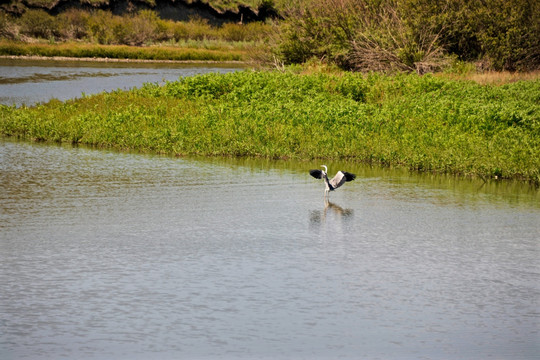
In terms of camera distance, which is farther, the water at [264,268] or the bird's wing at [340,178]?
the bird's wing at [340,178]

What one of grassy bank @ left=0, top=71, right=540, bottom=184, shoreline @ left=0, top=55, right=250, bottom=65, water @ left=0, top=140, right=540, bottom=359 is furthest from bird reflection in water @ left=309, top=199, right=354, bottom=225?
shoreline @ left=0, top=55, right=250, bottom=65

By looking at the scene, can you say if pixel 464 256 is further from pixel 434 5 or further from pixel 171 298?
pixel 434 5

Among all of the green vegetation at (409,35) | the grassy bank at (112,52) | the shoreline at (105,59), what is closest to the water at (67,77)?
the shoreline at (105,59)

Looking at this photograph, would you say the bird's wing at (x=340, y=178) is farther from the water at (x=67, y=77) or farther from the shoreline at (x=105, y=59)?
the shoreline at (x=105, y=59)

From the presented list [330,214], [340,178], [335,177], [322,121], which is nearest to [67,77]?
[322,121]

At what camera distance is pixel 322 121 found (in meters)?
20.5

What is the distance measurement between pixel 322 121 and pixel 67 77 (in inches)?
1170

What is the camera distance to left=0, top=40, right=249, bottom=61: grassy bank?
66.8 m

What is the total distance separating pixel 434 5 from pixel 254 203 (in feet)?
74.3

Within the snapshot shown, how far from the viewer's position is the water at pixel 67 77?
37.2m

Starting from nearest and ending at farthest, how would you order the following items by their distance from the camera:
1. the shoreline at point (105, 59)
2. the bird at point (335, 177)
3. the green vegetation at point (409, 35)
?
the bird at point (335, 177) < the green vegetation at point (409, 35) < the shoreline at point (105, 59)

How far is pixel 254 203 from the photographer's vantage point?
13586 millimetres

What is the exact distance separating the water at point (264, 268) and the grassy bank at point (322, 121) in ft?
5.75

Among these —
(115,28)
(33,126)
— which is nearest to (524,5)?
(33,126)
